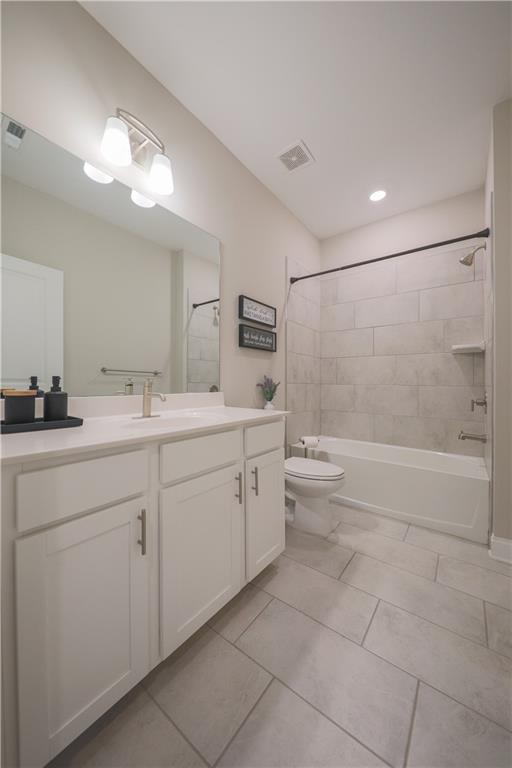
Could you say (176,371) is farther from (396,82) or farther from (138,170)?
(396,82)

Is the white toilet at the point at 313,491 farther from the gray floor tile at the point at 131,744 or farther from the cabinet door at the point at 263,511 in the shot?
the gray floor tile at the point at 131,744

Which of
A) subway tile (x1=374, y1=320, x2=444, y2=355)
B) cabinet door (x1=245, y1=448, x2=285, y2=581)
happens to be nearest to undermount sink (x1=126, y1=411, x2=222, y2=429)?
cabinet door (x1=245, y1=448, x2=285, y2=581)

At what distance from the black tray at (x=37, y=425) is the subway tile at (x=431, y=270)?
2.87 m

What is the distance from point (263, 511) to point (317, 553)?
0.62m

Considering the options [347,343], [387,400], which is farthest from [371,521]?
[347,343]

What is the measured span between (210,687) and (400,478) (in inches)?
68.7

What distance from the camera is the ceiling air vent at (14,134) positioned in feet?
3.41

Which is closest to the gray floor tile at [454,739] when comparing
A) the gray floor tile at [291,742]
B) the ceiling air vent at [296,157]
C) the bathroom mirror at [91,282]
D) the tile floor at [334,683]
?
the tile floor at [334,683]

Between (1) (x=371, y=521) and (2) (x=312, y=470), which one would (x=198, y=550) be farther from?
(1) (x=371, y=521)

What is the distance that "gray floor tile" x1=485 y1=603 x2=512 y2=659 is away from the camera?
113cm

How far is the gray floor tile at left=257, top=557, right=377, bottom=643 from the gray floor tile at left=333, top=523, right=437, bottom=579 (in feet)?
1.21

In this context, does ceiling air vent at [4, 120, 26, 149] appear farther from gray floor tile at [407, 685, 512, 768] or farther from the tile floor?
gray floor tile at [407, 685, 512, 768]

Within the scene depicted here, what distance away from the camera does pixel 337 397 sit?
10.0ft

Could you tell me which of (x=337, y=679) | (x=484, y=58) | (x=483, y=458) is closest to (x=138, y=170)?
(x=484, y=58)
